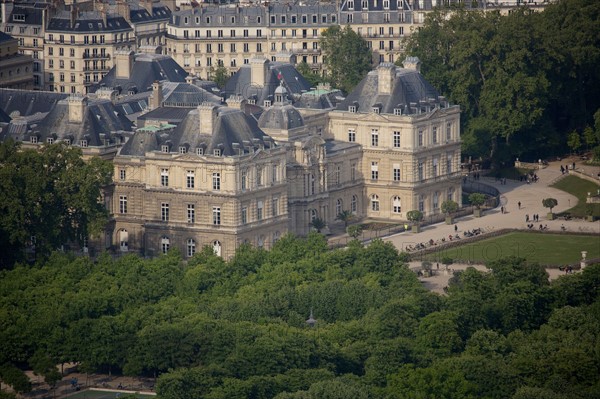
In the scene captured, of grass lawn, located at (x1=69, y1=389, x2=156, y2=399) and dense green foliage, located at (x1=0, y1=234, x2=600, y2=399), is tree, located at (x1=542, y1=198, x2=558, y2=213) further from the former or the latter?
grass lawn, located at (x1=69, y1=389, x2=156, y2=399)

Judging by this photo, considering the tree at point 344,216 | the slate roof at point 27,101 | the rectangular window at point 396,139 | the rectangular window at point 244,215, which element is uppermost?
the slate roof at point 27,101

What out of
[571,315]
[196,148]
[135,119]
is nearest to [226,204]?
[196,148]

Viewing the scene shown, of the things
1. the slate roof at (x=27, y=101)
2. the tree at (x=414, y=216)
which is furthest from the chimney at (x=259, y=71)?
the tree at (x=414, y=216)

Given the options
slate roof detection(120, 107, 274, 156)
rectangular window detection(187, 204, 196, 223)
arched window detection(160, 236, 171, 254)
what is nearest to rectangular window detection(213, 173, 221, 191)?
slate roof detection(120, 107, 274, 156)

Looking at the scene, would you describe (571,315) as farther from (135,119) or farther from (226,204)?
(135,119)

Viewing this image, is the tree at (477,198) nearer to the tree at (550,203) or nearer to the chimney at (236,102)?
the tree at (550,203)

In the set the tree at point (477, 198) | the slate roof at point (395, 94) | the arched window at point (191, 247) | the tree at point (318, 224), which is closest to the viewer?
the arched window at point (191, 247)
